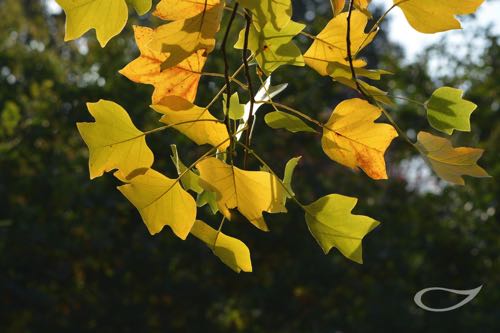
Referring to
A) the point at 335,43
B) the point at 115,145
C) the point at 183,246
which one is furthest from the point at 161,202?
the point at 183,246

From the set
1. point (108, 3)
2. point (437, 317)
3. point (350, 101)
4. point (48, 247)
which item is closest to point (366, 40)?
point (350, 101)

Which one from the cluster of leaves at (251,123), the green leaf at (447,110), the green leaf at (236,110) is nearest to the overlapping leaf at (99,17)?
the cluster of leaves at (251,123)

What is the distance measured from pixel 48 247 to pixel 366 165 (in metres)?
4.22

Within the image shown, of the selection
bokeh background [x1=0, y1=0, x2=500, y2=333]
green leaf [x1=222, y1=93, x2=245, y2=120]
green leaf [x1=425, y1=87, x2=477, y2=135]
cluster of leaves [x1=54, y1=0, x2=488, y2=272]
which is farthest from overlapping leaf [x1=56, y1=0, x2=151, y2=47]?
bokeh background [x1=0, y1=0, x2=500, y2=333]

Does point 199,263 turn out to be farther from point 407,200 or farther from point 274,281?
point 407,200

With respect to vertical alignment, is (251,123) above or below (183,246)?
above

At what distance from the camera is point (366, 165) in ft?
1.67

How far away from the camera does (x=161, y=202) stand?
1.70 feet

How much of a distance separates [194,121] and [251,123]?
0.04 meters

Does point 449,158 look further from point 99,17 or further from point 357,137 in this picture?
point 99,17

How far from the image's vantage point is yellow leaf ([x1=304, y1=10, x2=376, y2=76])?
20.3 inches

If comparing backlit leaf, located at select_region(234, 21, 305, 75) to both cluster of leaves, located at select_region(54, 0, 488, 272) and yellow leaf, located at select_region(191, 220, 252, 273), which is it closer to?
cluster of leaves, located at select_region(54, 0, 488, 272)

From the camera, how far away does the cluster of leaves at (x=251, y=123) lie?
479 mm

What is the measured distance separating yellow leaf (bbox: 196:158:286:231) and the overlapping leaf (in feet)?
0.32
